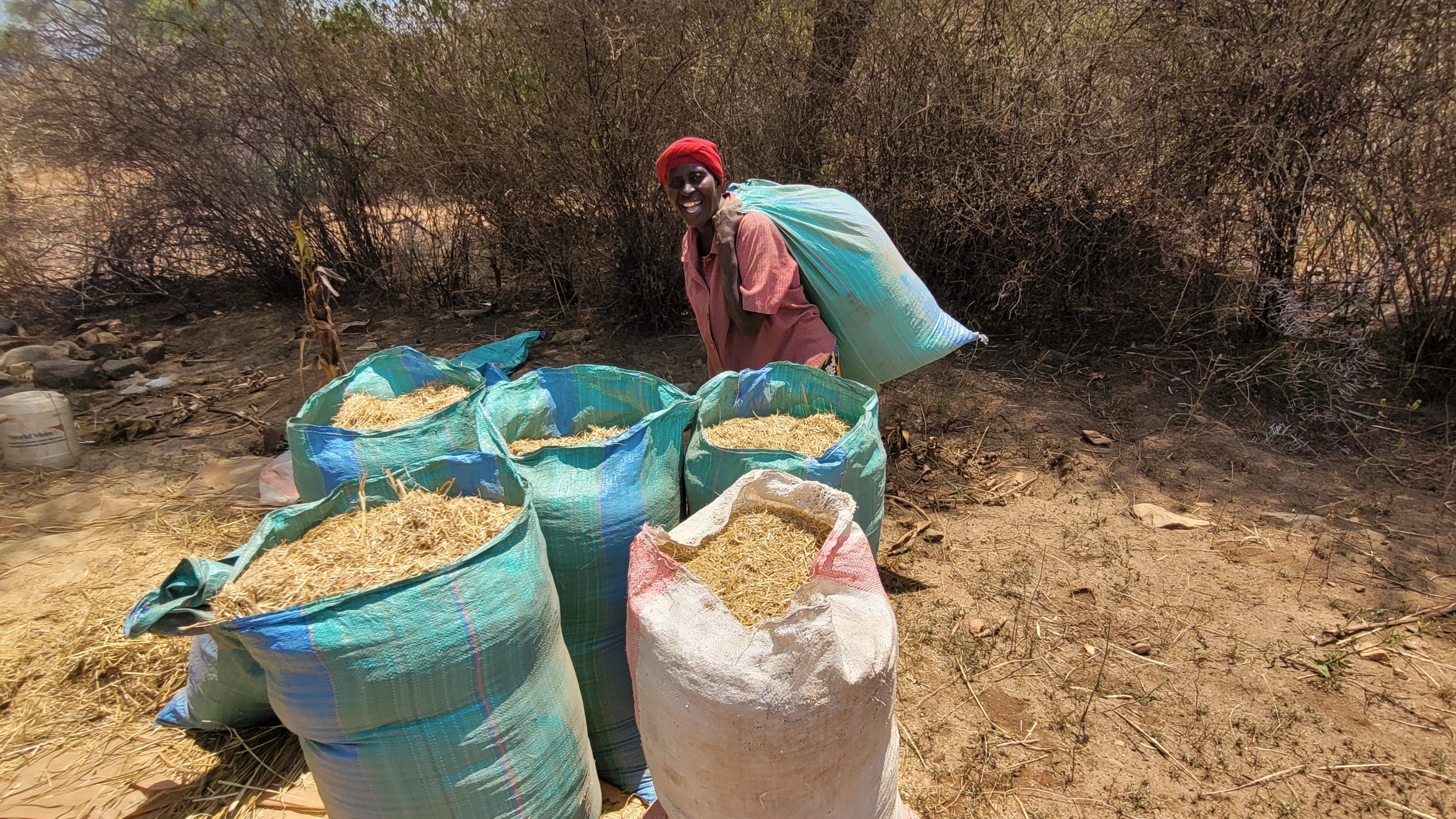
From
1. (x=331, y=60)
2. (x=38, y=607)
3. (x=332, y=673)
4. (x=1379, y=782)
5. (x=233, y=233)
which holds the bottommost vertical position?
(x=1379, y=782)

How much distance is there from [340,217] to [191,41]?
1.61m

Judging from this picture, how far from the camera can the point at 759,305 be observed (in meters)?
2.81

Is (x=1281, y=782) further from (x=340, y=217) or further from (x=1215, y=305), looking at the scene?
(x=340, y=217)

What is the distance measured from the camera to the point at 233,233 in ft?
20.2

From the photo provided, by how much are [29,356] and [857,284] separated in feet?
19.6

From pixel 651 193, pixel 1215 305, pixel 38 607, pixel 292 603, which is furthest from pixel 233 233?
pixel 1215 305

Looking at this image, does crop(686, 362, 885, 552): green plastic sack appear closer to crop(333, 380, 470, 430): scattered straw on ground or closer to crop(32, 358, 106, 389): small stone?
crop(333, 380, 470, 430): scattered straw on ground

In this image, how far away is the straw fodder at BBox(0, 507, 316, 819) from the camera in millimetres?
2074

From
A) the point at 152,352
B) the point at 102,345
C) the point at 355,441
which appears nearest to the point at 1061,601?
the point at 355,441

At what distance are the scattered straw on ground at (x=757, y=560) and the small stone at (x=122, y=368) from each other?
5.26 meters

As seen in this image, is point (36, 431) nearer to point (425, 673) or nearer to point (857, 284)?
point (425, 673)

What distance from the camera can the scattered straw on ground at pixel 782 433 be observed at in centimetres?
227

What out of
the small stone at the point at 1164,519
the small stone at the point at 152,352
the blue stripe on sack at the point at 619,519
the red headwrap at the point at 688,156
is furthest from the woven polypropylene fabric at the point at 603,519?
the small stone at the point at 152,352

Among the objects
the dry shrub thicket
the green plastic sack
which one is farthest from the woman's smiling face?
the dry shrub thicket
